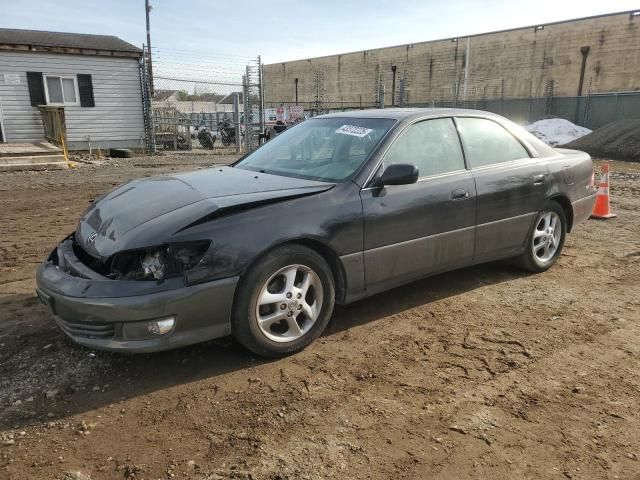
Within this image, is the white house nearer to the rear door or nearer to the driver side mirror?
the rear door

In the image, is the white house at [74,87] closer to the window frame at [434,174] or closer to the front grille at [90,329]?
the window frame at [434,174]

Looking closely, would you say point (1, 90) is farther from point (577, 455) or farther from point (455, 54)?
point (455, 54)

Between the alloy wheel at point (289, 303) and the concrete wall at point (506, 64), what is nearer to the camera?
the alloy wheel at point (289, 303)

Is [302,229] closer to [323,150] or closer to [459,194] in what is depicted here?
[323,150]

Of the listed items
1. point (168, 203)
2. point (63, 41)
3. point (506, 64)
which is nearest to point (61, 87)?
point (63, 41)

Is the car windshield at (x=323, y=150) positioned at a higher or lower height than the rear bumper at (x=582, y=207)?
higher

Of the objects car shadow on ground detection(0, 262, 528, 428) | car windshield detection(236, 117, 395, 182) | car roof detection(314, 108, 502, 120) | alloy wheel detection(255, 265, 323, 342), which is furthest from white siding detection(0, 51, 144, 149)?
alloy wheel detection(255, 265, 323, 342)

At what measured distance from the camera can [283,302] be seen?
10.8 ft

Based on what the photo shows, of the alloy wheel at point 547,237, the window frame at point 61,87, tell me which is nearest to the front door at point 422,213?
the alloy wheel at point 547,237

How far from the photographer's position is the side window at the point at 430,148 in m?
3.97

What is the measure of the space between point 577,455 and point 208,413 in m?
1.88

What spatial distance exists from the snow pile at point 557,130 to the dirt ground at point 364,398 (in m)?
22.4

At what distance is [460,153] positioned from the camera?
4344mm

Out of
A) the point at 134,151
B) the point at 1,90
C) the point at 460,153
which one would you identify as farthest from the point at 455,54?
the point at 460,153
